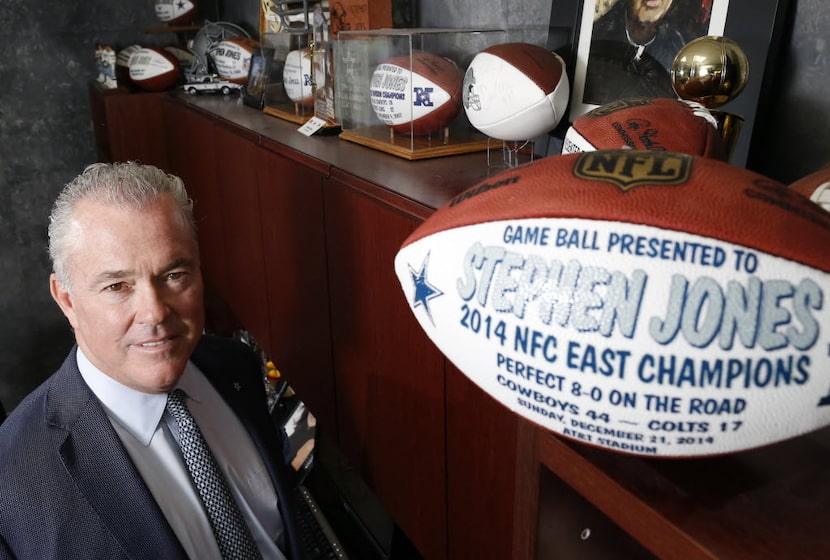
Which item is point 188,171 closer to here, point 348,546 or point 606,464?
point 348,546

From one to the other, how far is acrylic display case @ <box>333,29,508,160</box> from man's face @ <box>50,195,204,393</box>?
→ 0.49m

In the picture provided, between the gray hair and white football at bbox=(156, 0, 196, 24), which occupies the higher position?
white football at bbox=(156, 0, 196, 24)

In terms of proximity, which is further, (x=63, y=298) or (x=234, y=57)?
(x=234, y=57)

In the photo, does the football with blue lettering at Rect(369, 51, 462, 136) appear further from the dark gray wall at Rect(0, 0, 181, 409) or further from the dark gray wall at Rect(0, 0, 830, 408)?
the dark gray wall at Rect(0, 0, 181, 409)

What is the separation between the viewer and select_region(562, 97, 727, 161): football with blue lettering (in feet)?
2.13

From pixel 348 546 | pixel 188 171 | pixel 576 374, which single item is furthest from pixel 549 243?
pixel 188 171

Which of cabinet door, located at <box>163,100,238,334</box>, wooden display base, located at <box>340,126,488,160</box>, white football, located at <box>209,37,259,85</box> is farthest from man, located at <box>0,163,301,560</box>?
white football, located at <box>209,37,259,85</box>

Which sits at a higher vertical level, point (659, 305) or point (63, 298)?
point (659, 305)

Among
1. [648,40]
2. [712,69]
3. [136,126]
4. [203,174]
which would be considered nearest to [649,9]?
[648,40]

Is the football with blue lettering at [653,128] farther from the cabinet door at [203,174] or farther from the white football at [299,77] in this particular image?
the cabinet door at [203,174]

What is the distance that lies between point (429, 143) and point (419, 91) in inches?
4.7

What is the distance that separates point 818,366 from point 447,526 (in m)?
0.83

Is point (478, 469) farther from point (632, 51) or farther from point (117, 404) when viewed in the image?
point (632, 51)

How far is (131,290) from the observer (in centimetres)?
105
